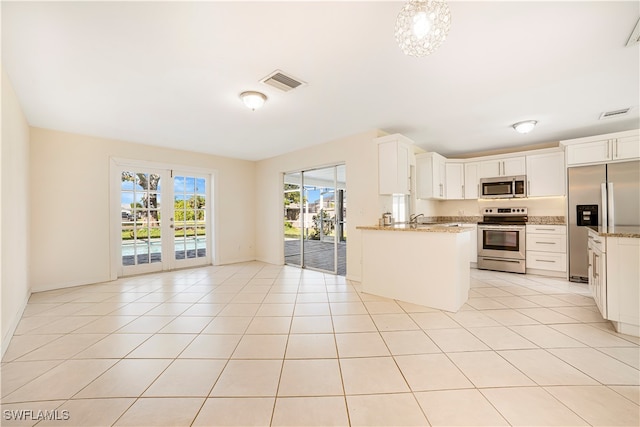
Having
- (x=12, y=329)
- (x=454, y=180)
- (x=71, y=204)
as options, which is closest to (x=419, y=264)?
(x=454, y=180)

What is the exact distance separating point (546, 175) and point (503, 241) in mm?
1390

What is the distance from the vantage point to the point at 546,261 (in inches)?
176

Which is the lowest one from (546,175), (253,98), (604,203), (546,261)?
(546,261)

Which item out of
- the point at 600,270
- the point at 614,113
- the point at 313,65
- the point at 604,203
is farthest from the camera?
the point at 604,203

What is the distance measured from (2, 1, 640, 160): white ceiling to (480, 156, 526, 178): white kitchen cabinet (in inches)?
42.8

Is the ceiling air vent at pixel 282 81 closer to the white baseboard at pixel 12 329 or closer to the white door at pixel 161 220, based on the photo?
the white baseboard at pixel 12 329

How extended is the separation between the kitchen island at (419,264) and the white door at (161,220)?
12.4 feet

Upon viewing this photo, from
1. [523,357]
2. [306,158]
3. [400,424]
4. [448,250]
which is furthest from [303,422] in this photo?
[306,158]

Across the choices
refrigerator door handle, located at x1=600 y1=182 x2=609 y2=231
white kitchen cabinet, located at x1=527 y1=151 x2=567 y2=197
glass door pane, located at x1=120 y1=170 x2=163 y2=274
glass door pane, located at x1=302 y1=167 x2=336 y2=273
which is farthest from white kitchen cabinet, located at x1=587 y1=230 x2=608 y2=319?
glass door pane, located at x1=120 y1=170 x2=163 y2=274

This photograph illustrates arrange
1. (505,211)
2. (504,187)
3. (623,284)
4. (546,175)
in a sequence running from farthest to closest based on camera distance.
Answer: (505,211) → (504,187) → (546,175) → (623,284)

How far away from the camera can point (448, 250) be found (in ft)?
9.62

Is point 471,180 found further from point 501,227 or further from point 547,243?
point 547,243

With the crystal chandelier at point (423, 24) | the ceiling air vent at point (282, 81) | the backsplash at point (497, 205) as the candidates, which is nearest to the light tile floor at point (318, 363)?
the crystal chandelier at point (423, 24)

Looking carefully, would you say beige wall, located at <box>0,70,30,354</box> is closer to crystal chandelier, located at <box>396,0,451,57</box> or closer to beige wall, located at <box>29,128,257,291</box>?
beige wall, located at <box>29,128,257,291</box>
